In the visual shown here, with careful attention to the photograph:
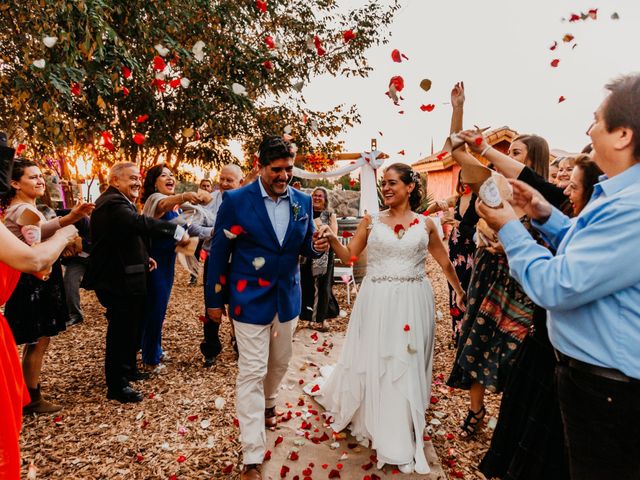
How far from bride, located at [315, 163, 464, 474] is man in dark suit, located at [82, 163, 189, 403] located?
1.88m

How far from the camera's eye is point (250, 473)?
2.91 metres

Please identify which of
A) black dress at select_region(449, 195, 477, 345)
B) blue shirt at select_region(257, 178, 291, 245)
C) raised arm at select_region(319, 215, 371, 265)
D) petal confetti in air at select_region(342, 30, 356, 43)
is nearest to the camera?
blue shirt at select_region(257, 178, 291, 245)

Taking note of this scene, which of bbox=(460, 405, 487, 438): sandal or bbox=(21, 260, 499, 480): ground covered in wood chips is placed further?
bbox=(460, 405, 487, 438): sandal

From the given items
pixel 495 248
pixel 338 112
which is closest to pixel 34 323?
pixel 495 248

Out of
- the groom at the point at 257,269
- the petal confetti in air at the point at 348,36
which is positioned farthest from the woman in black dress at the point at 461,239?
the petal confetti in air at the point at 348,36

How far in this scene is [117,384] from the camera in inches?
163

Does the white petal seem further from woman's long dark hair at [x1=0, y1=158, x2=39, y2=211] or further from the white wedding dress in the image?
the white wedding dress

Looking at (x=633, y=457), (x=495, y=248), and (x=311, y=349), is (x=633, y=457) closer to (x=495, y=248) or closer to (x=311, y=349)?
(x=495, y=248)

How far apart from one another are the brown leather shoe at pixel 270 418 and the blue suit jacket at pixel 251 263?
1027 millimetres

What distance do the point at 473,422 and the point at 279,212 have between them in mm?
2456

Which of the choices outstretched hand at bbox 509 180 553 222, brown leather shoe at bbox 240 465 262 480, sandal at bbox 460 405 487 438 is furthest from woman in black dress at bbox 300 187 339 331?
outstretched hand at bbox 509 180 553 222

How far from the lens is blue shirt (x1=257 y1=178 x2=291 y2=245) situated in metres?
3.22

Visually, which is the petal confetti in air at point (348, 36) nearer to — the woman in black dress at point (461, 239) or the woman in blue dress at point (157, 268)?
the woman in black dress at point (461, 239)

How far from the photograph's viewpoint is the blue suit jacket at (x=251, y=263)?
3.10 m
